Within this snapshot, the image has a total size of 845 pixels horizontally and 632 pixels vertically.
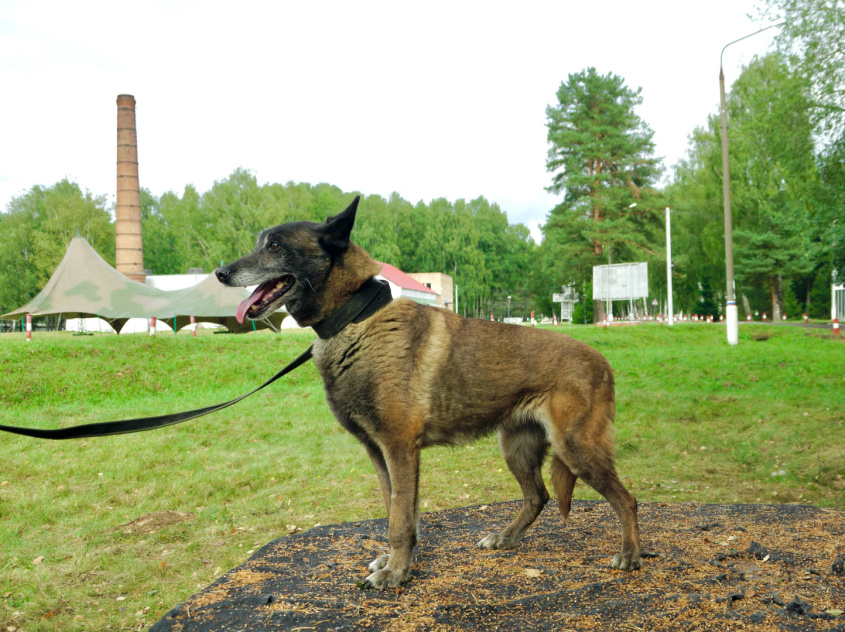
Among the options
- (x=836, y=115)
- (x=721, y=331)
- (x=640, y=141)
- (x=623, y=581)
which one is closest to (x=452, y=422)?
(x=623, y=581)

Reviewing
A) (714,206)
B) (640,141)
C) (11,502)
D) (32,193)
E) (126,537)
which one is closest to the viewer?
(126,537)

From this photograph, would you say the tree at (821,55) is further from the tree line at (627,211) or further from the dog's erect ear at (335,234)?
the dog's erect ear at (335,234)

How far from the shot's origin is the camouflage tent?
2636cm

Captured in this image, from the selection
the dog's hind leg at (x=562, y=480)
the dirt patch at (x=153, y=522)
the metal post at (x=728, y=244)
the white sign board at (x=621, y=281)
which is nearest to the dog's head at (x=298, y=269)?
the dog's hind leg at (x=562, y=480)

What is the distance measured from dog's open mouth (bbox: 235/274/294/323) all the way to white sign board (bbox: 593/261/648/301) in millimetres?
30630

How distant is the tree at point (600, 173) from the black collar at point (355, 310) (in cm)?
4100

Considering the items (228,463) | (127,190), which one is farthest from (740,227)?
(228,463)

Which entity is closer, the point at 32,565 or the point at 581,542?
the point at 581,542

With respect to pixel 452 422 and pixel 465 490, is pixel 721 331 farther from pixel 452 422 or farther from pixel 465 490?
pixel 452 422

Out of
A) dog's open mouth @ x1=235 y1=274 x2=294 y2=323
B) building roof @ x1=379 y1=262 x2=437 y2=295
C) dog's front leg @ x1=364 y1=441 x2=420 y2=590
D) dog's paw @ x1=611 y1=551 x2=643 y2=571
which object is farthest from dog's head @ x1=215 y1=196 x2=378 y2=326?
building roof @ x1=379 y1=262 x2=437 y2=295

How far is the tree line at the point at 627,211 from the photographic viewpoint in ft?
39.5

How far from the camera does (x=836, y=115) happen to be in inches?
449

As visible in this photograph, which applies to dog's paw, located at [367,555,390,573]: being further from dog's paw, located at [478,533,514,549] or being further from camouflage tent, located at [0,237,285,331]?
camouflage tent, located at [0,237,285,331]

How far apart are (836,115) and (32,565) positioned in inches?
536
